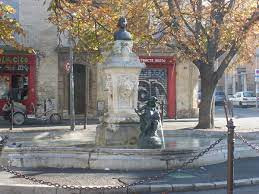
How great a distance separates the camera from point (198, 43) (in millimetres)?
20438

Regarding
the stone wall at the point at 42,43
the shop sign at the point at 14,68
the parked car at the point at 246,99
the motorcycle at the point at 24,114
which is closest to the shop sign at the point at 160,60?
the stone wall at the point at 42,43

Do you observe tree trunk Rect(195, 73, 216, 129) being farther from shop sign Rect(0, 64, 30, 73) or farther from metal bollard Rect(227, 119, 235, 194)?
metal bollard Rect(227, 119, 235, 194)

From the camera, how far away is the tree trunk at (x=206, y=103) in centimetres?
2195

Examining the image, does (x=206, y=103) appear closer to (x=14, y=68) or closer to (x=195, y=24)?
(x=195, y=24)

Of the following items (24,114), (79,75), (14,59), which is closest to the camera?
(24,114)

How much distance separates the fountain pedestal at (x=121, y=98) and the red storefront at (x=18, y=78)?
1554 cm

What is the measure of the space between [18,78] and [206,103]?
11056mm

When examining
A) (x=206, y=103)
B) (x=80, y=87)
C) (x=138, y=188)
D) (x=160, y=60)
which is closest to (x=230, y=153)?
(x=138, y=188)

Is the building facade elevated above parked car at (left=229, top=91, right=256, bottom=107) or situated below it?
above

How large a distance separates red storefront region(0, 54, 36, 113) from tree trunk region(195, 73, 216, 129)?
9.89 meters

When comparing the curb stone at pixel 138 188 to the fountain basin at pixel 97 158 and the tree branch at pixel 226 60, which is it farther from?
the tree branch at pixel 226 60

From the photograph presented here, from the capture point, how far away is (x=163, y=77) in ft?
101

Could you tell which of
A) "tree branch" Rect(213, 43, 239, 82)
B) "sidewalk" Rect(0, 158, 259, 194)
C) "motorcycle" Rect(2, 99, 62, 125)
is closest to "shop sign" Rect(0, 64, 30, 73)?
"motorcycle" Rect(2, 99, 62, 125)

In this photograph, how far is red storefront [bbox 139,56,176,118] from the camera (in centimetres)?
3022
